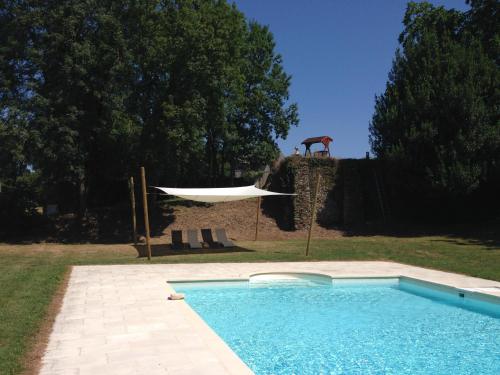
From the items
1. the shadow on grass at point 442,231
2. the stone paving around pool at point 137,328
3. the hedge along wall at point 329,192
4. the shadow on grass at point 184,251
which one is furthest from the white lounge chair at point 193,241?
the shadow on grass at point 442,231

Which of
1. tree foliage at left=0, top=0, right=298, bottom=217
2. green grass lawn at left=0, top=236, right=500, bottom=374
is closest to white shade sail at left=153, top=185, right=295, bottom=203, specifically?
green grass lawn at left=0, top=236, right=500, bottom=374

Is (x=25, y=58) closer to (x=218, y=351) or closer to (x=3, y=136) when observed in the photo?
(x=3, y=136)

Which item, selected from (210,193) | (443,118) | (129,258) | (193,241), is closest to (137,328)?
(129,258)

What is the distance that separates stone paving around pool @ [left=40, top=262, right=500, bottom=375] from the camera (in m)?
3.81

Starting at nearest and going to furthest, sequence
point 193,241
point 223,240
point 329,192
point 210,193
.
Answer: point 210,193 → point 193,241 → point 223,240 → point 329,192

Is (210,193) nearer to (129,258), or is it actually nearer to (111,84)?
(129,258)

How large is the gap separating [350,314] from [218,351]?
335cm

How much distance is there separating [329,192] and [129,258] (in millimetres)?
10061

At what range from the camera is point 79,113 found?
16.3 m

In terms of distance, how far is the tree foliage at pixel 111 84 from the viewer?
15.9 metres

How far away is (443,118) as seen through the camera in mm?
17000

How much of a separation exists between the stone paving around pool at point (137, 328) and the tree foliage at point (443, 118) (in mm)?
8150

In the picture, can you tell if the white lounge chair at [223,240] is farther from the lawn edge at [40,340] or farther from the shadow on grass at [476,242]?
the lawn edge at [40,340]

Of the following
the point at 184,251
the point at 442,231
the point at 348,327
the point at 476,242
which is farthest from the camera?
the point at 442,231
